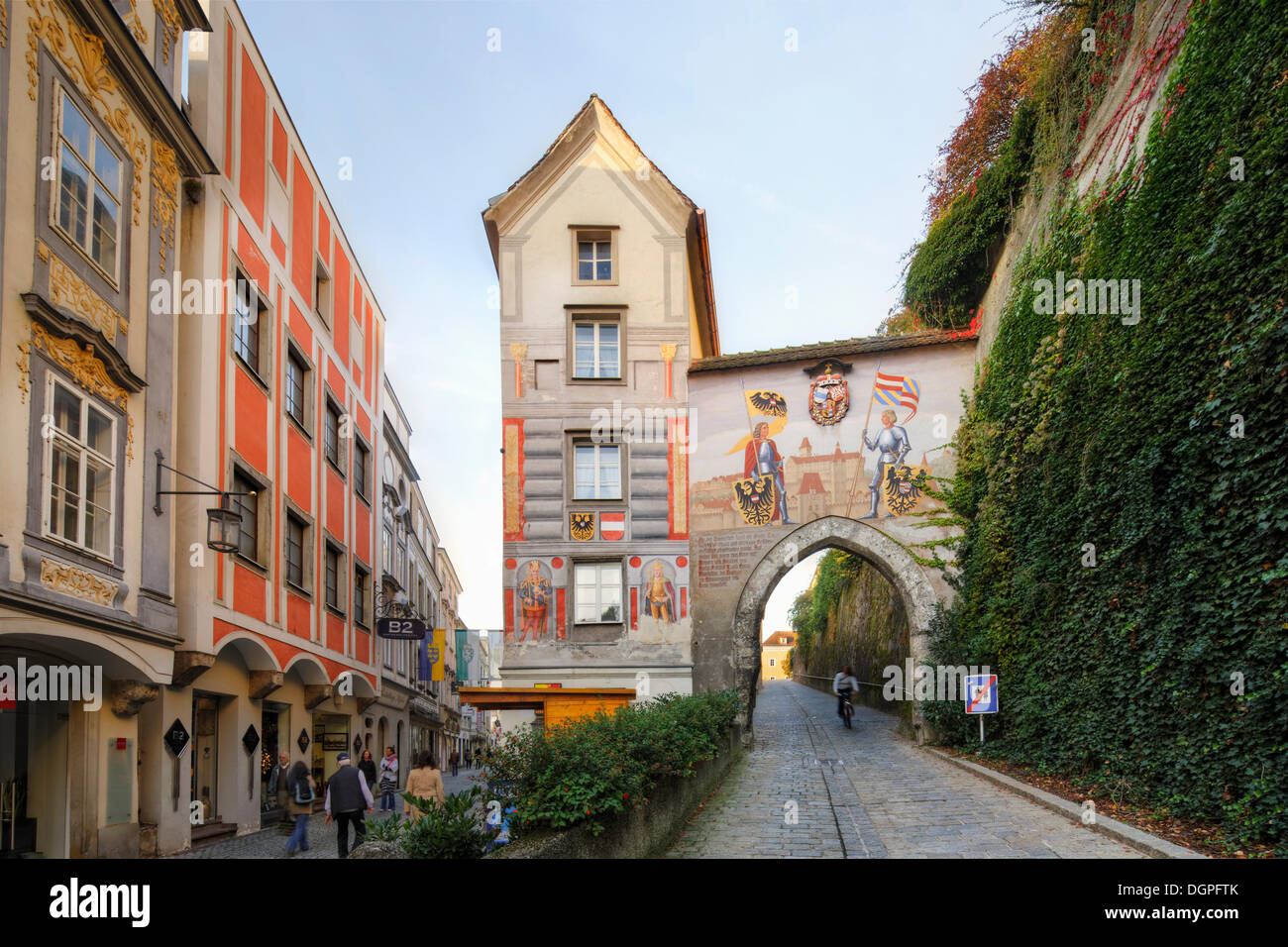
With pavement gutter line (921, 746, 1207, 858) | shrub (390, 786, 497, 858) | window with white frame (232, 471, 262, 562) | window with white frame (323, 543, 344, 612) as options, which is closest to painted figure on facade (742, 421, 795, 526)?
pavement gutter line (921, 746, 1207, 858)

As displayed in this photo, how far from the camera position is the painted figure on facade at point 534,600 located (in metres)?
22.5

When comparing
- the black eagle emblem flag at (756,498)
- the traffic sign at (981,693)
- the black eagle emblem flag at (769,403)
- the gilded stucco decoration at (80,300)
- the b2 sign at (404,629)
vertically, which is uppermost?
the black eagle emblem flag at (769,403)

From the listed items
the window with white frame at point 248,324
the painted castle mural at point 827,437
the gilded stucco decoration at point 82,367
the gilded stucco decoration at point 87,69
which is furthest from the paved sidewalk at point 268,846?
the painted castle mural at point 827,437

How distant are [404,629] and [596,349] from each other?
7.51 meters

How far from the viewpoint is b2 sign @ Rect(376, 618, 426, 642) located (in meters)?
23.1

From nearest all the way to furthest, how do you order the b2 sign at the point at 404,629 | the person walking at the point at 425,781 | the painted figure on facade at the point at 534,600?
the person walking at the point at 425,781 < the painted figure on facade at the point at 534,600 < the b2 sign at the point at 404,629

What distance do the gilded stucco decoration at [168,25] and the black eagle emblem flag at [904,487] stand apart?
50.0ft

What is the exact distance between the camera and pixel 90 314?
11562mm

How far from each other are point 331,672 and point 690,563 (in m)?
7.80

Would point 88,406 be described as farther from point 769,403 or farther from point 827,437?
point 827,437

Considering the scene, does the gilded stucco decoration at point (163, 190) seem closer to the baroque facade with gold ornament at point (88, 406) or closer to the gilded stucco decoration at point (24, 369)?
the baroque facade with gold ornament at point (88, 406)

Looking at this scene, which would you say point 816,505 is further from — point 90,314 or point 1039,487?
point 90,314

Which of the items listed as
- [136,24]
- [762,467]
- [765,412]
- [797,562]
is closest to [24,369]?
[136,24]
